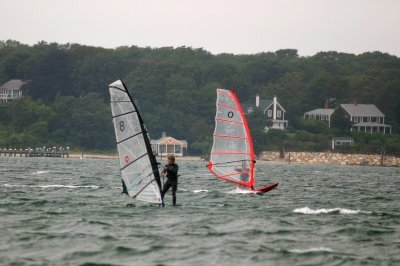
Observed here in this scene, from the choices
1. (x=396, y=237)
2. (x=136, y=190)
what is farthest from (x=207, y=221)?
(x=396, y=237)

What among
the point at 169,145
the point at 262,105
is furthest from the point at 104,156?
the point at 262,105

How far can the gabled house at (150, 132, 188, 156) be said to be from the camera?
141 m

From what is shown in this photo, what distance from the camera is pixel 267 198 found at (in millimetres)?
41500

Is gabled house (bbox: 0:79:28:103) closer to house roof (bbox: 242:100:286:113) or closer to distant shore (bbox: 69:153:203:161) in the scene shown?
distant shore (bbox: 69:153:203:161)

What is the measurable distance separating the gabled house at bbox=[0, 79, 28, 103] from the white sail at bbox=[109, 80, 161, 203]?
141 m

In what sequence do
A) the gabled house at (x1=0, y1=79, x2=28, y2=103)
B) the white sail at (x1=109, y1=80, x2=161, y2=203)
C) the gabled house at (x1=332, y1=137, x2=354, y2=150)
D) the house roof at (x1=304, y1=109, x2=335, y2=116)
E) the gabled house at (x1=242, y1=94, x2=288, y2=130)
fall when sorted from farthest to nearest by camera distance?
the gabled house at (x1=0, y1=79, x2=28, y2=103) → the gabled house at (x1=242, y1=94, x2=288, y2=130) → the house roof at (x1=304, y1=109, x2=335, y2=116) → the gabled house at (x1=332, y1=137, x2=354, y2=150) → the white sail at (x1=109, y1=80, x2=161, y2=203)

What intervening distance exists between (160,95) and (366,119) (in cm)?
3285

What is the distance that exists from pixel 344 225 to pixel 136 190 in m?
7.17

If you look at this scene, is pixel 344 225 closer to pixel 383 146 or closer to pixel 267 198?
pixel 267 198

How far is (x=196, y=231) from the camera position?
1104 inches

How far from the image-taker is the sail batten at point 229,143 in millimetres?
42469

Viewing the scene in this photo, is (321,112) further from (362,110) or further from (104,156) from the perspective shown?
(104,156)

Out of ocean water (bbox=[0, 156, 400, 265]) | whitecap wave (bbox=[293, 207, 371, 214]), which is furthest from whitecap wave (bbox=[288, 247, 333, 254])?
whitecap wave (bbox=[293, 207, 371, 214])

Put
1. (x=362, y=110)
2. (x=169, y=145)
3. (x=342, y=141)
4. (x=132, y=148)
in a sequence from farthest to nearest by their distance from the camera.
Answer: (x=362, y=110)
(x=169, y=145)
(x=342, y=141)
(x=132, y=148)
